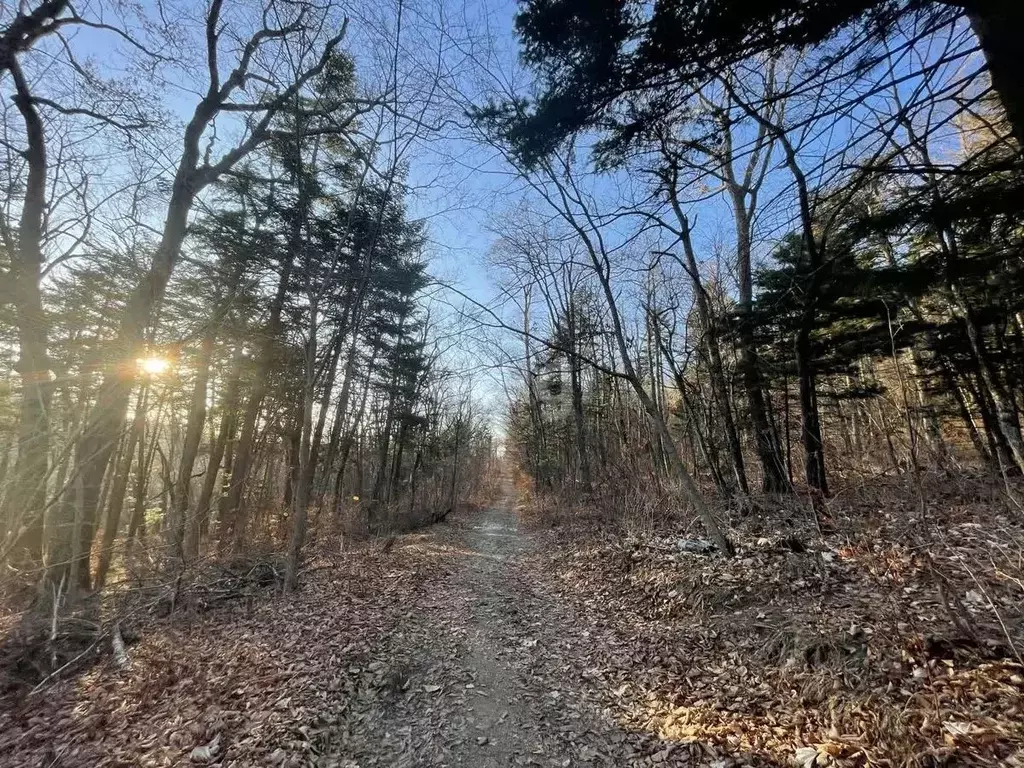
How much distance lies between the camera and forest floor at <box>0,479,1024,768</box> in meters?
2.62

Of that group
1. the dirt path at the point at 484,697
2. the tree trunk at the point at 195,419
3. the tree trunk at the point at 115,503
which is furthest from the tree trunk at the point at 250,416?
the dirt path at the point at 484,697

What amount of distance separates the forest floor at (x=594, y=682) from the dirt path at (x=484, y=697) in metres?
0.02

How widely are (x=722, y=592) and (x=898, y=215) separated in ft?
13.2

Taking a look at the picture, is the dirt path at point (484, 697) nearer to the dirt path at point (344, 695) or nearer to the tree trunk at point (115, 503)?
the dirt path at point (344, 695)

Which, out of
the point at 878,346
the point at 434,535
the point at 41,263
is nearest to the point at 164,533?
the point at 41,263

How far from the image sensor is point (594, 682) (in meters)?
3.81

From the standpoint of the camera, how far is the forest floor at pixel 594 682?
8.61ft

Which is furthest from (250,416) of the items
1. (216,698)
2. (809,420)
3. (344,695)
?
(809,420)

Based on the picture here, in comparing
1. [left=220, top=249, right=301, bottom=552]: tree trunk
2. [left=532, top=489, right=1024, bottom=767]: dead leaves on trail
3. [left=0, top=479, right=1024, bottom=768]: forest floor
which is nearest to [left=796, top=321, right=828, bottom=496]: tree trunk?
[left=532, top=489, right=1024, bottom=767]: dead leaves on trail

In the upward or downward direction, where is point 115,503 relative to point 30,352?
downward

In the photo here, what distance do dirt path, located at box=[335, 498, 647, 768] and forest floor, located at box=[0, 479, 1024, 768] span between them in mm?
19

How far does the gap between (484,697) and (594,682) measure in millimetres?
1016

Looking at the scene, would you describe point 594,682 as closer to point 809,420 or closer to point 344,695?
point 344,695

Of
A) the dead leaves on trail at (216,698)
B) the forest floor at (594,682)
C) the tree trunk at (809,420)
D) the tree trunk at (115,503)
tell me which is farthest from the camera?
the tree trunk at (115,503)
